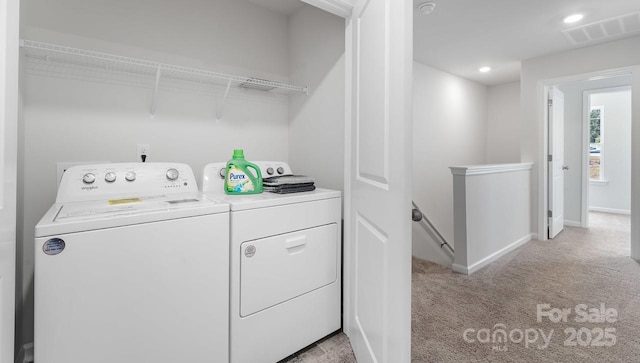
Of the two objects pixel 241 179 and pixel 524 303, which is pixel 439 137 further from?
pixel 241 179

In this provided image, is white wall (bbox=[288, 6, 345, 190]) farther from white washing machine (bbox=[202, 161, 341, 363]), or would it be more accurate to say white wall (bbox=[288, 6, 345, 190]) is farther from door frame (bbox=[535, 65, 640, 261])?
door frame (bbox=[535, 65, 640, 261])

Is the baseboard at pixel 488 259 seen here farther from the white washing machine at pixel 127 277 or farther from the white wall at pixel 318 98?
the white washing machine at pixel 127 277

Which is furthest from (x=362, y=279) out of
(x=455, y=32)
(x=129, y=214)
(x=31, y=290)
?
(x=455, y=32)

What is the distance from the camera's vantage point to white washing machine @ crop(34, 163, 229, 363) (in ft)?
3.12

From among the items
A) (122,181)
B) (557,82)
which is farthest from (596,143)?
(122,181)

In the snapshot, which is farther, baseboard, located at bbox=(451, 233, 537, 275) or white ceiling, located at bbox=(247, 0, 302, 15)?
baseboard, located at bbox=(451, 233, 537, 275)

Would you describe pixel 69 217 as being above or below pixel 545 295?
above

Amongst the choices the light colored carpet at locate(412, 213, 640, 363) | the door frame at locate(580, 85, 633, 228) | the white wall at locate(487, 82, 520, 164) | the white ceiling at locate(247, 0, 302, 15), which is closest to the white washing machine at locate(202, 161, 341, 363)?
the light colored carpet at locate(412, 213, 640, 363)

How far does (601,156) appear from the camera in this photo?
5426mm

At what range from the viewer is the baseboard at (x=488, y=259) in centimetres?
271

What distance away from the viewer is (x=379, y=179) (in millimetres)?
1220

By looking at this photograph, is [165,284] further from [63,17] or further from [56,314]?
[63,17]

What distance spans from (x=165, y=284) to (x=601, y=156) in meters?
7.26

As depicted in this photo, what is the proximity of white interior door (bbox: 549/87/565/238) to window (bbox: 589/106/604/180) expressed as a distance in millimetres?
2084
